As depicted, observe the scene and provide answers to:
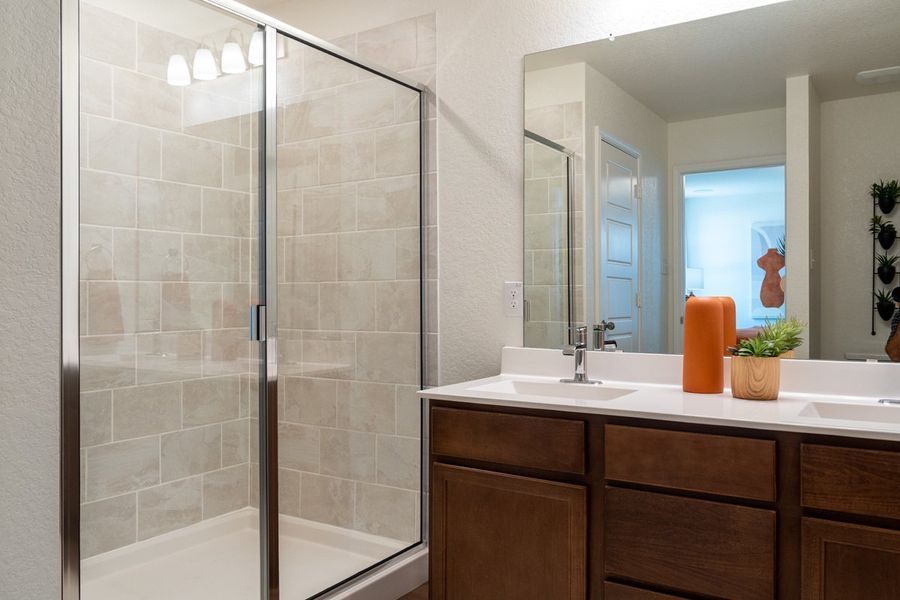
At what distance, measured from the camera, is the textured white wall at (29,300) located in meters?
1.38

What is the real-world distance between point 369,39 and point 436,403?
161 cm

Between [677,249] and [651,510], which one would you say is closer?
[651,510]

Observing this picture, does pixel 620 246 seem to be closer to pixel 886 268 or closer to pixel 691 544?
pixel 886 268

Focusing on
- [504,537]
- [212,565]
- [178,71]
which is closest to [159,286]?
[178,71]

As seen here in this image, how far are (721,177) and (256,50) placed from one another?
1480 mm

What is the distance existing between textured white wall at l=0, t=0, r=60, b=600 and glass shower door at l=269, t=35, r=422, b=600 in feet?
2.32

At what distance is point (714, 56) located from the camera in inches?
84.4

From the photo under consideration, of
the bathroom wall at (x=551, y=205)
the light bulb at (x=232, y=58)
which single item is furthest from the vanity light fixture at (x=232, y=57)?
the bathroom wall at (x=551, y=205)

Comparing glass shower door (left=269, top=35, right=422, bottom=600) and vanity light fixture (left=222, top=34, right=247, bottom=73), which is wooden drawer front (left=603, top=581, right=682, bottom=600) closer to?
glass shower door (left=269, top=35, right=422, bottom=600)

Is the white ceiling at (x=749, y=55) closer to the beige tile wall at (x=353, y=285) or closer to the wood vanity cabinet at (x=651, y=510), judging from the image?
the beige tile wall at (x=353, y=285)

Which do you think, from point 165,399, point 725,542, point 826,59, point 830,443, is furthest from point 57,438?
point 826,59

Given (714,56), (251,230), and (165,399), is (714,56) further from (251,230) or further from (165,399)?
(165,399)

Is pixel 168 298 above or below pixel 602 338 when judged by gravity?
above

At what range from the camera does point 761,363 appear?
1872mm
